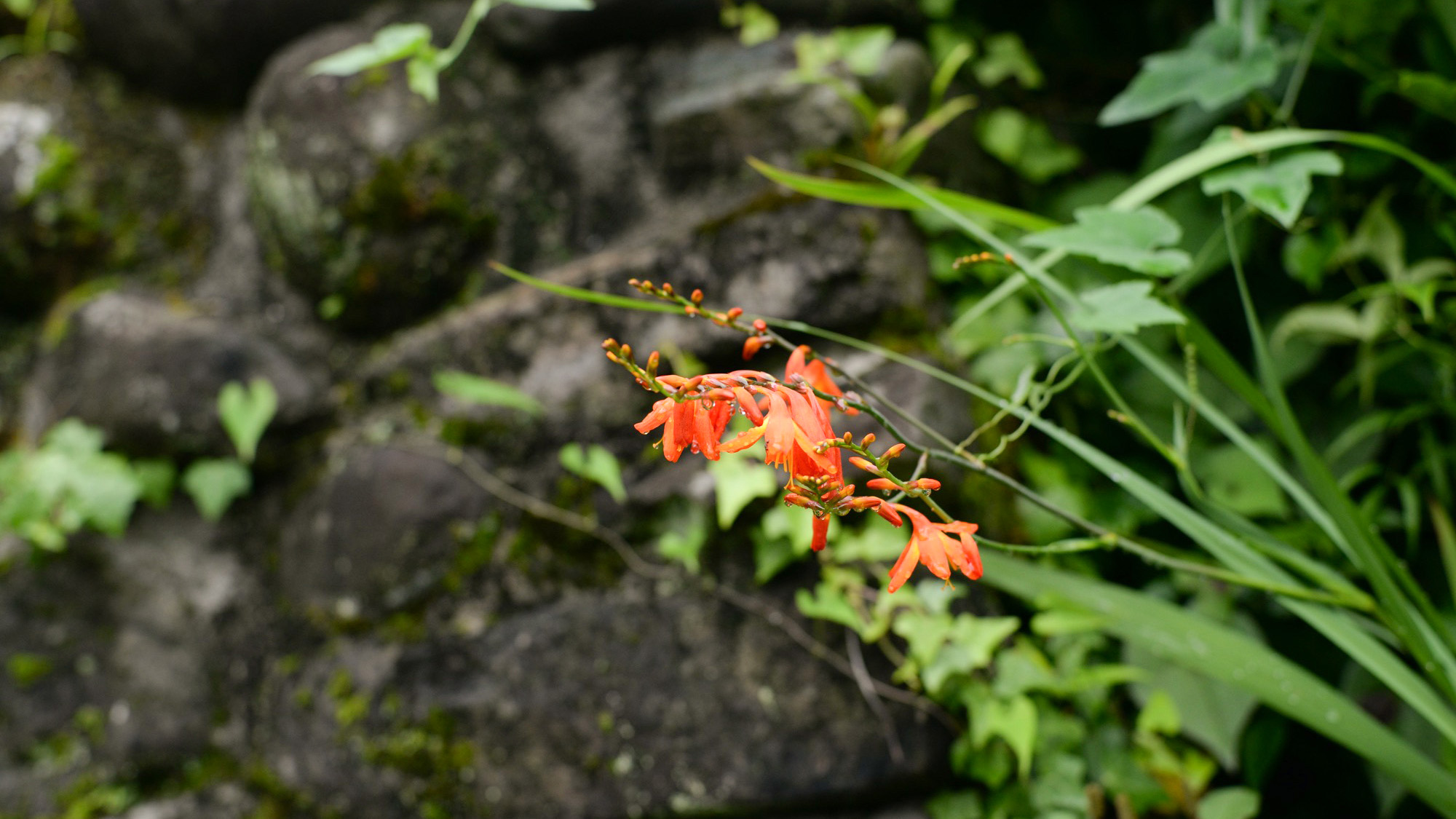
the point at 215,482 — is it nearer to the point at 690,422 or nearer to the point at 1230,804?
the point at 690,422

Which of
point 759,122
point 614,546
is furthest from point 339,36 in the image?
point 614,546

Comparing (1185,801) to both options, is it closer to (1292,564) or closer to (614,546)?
(1292,564)

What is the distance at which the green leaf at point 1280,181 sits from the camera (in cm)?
97

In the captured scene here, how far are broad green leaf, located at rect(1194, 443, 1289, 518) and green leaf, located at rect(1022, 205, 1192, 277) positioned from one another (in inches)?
22.2

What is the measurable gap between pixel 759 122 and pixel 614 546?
92 cm

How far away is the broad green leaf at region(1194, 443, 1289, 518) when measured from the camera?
4.23 feet

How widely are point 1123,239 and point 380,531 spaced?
139cm

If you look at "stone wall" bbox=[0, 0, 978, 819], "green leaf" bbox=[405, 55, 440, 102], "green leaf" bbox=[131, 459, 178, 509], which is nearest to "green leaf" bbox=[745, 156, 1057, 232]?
"stone wall" bbox=[0, 0, 978, 819]

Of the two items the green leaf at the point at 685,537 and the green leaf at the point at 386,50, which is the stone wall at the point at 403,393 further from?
the green leaf at the point at 386,50

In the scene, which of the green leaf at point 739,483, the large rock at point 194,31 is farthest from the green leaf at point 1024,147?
the large rock at point 194,31

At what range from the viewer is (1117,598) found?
1.10 meters

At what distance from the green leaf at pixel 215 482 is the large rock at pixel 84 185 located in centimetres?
58

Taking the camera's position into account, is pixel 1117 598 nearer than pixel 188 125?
Yes

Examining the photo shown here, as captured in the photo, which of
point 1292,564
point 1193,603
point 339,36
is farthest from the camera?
point 339,36
